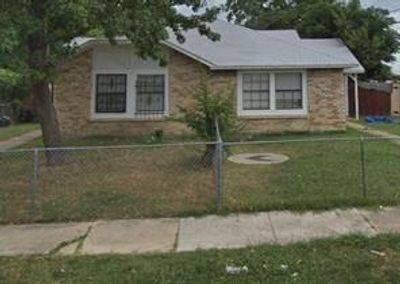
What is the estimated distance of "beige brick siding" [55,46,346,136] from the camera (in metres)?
19.2

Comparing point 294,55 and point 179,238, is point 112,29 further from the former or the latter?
point 294,55

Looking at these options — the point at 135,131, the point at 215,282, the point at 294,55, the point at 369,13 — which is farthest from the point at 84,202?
the point at 369,13

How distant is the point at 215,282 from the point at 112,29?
732cm

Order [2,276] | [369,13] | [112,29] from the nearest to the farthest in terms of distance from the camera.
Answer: [2,276]
[112,29]
[369,13]

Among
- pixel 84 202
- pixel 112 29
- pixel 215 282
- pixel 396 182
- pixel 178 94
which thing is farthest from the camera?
pixel 178 94

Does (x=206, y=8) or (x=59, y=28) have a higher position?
(x=206, y=8)

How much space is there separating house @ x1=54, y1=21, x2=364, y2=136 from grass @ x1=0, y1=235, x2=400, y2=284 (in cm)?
1286

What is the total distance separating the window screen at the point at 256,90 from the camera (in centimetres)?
1934

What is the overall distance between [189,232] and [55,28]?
664 cm

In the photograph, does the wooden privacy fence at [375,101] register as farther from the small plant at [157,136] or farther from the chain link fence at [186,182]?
the chain link fence at [186,182]

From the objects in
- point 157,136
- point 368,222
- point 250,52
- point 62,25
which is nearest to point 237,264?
point 368,222

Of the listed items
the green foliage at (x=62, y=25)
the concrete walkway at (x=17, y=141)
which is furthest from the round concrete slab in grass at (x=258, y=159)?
the concrete walkway at (x=17, y=141)

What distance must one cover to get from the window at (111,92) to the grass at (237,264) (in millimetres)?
13122

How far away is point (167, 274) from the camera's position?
18.9ft
